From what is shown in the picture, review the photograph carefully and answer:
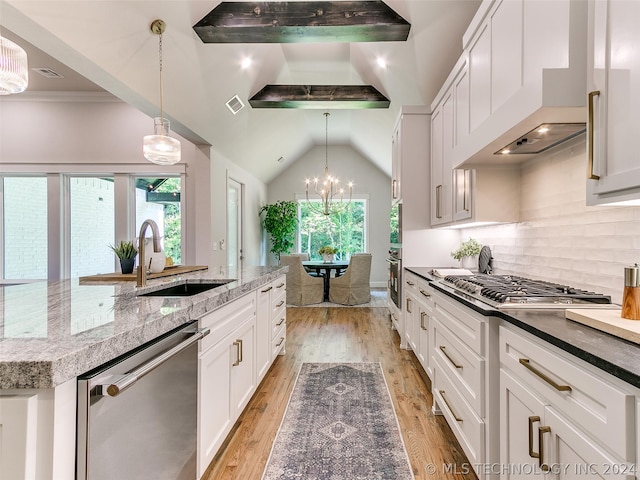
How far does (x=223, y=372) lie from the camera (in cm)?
176

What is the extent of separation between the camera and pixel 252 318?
7.60ft

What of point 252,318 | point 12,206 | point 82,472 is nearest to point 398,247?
point 252,318

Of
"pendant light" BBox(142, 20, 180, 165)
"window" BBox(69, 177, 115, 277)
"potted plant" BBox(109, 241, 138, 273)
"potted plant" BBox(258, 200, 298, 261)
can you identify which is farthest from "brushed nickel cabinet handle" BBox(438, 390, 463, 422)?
"potted plant" BBox(258, 200, 298, 261)

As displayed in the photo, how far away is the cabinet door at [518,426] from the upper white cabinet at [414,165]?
2489 millimetres

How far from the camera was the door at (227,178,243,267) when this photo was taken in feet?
17.9

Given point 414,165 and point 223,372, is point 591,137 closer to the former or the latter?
point 223,372

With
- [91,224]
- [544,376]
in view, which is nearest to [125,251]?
[544,376]

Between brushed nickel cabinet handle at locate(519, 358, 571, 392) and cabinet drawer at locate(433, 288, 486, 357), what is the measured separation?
0.91ft

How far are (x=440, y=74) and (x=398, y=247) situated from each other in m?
1.89

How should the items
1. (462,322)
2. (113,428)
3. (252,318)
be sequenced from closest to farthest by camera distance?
(113,428) < (462,322) < (252,318)

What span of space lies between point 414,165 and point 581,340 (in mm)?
3002

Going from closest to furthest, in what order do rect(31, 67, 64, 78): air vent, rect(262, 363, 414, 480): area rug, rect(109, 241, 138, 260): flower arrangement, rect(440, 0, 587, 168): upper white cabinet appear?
rect(440, 0, 587, 168): upper white cabinet → rect(262, 363, 414, 480): area rug → rect(109, 241, 138, 260): flower arrangement → rect(31, 67, 64, 78): air vent

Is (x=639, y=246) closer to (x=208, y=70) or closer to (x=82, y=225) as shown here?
(x=208, y=70)

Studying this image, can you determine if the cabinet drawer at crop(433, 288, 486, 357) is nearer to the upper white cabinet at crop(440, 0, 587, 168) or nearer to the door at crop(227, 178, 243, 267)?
the upper white cabinet at crop(440, 0, 587, 168)
